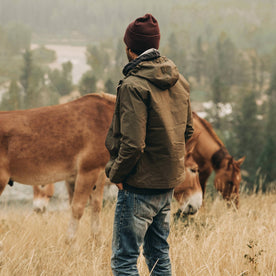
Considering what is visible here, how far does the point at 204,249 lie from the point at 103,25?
74748mm

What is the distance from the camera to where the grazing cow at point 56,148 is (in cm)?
382

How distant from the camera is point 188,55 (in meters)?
60.1

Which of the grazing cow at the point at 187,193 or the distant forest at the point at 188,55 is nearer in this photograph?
the grazing cow at the point at 187,193

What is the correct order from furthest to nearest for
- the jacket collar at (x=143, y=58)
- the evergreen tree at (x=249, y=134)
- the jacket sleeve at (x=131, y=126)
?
the evergreen tree at (x=249, y=134) → the jacket collar at (x=143, y=58) → the jacket sleeve at (x=131, y=126)

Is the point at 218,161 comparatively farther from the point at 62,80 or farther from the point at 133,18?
the point at 133,18

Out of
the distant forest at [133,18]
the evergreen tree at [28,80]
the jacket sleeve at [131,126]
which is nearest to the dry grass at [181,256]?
the jacket sleeve at [131,126]

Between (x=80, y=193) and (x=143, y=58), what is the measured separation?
219 centimetres

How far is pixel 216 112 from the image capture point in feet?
124

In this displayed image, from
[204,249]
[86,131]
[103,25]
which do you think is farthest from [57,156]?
[103,25]

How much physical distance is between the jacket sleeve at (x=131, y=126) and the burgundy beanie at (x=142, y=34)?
1.05ft

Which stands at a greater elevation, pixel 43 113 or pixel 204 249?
pixel 43 113

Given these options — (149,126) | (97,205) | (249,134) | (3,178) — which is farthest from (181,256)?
(249,134)

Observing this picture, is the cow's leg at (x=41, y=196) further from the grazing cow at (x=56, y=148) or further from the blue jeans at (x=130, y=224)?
the blue jeans at (x=130, y=224)

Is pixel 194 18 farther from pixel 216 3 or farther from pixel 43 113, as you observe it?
pixel 43 113
